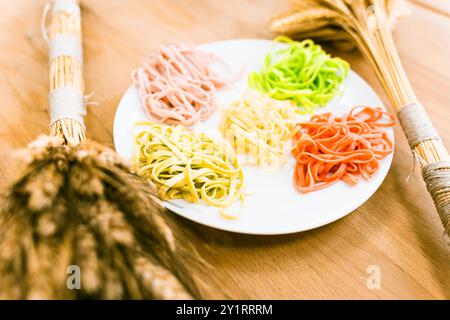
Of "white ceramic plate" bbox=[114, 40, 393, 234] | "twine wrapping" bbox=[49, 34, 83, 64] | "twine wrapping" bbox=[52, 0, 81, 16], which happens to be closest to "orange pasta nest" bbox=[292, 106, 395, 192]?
"white ceramic plate" bbox=[114, 40, 393, 234]

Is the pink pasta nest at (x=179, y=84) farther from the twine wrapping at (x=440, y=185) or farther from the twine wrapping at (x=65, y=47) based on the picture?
the twine wrapping at (x=440, y=185)

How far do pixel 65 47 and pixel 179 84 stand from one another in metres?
0.34

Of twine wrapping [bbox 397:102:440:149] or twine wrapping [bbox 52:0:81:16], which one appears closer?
twine wrapping [bbox 397:102:440:149]

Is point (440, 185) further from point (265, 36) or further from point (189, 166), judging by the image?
point (265, 36)

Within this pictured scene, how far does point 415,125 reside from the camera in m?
1.04

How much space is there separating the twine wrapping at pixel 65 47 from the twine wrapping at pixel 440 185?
37.0 inches

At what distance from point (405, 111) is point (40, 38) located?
3.63ft

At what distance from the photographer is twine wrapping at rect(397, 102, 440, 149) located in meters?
1.02

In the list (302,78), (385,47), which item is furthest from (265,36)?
(385,47)

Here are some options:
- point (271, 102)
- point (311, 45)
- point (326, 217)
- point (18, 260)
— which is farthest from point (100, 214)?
point (311, 45)

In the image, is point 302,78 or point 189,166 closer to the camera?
point 189,166

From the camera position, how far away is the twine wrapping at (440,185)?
89 centimetres

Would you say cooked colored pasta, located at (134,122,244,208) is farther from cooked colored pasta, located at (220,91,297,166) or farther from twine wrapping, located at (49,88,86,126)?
twine wrapping, located at (49,88,86,126)

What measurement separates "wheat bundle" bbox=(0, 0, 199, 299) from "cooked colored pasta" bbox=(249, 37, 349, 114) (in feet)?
1.79
